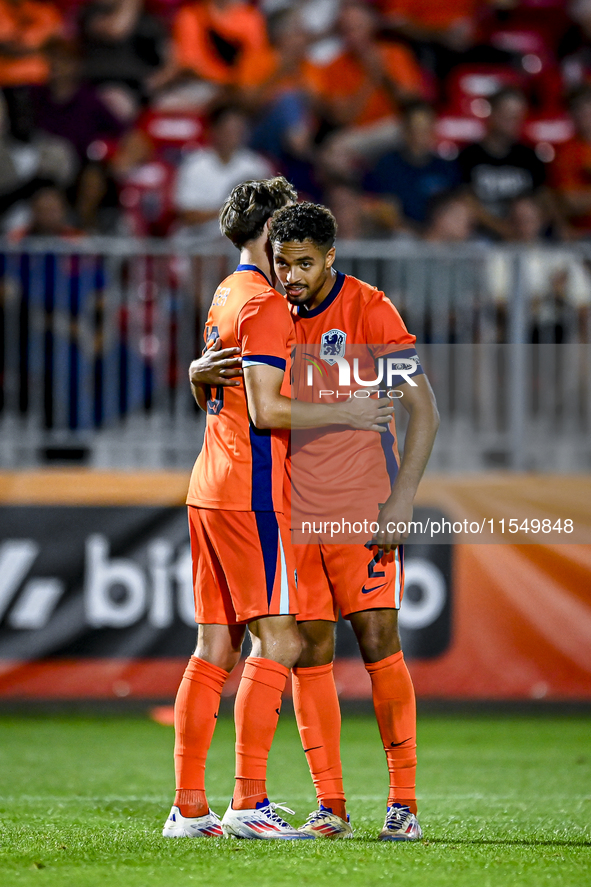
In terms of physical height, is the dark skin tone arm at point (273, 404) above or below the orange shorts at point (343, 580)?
above

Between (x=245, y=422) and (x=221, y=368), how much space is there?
20 centimetres

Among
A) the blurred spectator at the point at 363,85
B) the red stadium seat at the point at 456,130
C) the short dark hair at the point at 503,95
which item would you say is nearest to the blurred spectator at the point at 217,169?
the blurred spectator at the point at 363,85

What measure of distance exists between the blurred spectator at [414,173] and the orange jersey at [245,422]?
5.89 meters

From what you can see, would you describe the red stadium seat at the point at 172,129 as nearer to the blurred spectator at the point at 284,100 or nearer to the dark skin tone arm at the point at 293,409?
the blurred spectator at the point at 284,100

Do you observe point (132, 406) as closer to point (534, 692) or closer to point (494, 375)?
point (494, 375)

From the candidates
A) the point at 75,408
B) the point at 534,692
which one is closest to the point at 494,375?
the point at 534,692

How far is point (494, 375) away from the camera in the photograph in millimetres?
7352

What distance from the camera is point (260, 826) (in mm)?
3799

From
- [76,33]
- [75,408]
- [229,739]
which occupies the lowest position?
[229,739]

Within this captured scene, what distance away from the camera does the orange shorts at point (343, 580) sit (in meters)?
4.01

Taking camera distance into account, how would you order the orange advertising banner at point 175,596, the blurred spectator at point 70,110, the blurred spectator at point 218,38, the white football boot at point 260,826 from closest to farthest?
the white football boot at point 260,826 < the orange advertising banner at point 175,596 < the blurred spectator at point 70,110 < the blurred spectator at point 218,38

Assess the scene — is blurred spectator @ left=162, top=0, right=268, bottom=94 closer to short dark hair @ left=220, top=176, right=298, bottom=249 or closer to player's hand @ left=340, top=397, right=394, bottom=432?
short dark hair @ left=220, top=176, right=298, bottom=249

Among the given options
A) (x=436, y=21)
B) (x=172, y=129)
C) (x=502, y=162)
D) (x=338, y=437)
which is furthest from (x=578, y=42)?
(x=338, y=437)

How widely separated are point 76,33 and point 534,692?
712 centimetres
